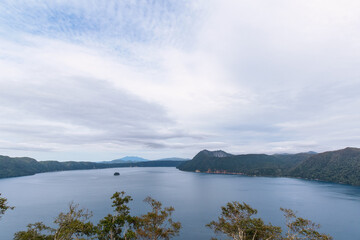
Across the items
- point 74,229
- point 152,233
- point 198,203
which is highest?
point 74,229

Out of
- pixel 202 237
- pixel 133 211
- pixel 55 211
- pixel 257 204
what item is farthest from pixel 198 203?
pixel 55 211

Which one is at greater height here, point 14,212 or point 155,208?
point 155,208

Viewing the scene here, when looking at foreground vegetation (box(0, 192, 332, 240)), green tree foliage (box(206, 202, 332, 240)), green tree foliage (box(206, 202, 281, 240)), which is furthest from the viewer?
green tree foliage (box(206, 202, 281, 240))

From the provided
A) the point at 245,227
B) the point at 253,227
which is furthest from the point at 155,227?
the point at 253,227

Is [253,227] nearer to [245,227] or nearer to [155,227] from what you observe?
[245,227]

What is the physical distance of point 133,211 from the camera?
91500 mm

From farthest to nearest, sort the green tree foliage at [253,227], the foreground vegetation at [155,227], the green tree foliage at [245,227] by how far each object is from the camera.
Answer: the green tree foliage at [245,227], the green tree foliage at [253,227], the foreground vegetation at [155,227]

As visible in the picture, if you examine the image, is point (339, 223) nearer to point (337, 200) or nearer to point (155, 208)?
point (337, 200)

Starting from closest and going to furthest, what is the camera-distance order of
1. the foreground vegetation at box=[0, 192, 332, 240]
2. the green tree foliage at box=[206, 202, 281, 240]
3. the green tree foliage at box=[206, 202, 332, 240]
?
the foreground vegetation at box=[0, 192, 332, 240], the green tree foliage at box=[206, 202, 332, 240], the green tree foliage at box=[206, 202, 281, 240]

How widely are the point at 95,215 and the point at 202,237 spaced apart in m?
52.6

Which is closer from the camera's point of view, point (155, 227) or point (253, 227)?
point (253, 227)

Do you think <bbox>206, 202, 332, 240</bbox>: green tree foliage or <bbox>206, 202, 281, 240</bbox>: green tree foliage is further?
<bbox>206, 202, 281, 240</bbox>: green tree foliage

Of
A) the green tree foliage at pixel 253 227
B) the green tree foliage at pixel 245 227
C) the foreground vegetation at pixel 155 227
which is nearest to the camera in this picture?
the foreground vegetation at pixel 155 227

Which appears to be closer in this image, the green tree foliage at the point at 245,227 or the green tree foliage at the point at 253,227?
the green tree foliage at the point at 253,227
